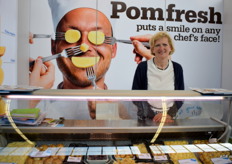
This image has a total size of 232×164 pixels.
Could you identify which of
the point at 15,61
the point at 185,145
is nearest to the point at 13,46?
the point at 15,61

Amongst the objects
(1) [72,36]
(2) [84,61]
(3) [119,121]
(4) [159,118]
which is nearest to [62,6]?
(1) [72,36]

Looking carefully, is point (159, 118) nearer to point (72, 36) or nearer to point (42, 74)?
point (72, 36)

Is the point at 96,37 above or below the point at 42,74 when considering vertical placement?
above

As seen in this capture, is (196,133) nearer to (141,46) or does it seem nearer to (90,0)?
(141,46)

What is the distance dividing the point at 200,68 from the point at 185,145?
2.60m

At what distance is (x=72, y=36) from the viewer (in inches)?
156

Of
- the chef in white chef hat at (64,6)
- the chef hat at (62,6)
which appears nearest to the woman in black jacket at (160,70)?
the chef in white chef hat at (64,6)

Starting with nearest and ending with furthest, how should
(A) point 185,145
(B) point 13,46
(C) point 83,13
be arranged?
1. (A) point 185,145
2. (B) point 13,46
3. (C) point 83,13

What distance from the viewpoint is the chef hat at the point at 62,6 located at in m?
3.93

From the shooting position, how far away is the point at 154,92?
6.21ft

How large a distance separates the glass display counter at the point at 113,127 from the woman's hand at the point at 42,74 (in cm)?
209

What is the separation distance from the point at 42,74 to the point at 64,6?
1227mm

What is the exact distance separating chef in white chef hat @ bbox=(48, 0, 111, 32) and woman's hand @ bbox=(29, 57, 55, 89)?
2.21 feet

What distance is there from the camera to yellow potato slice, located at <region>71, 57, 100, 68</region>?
13.1ft
